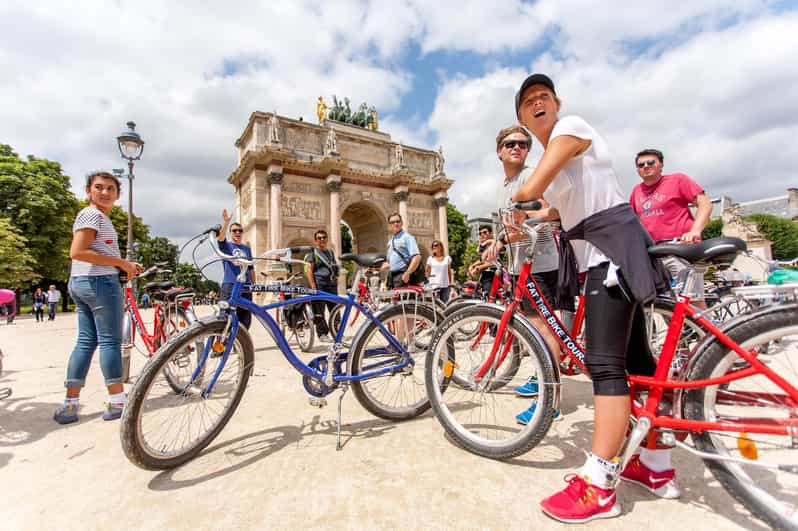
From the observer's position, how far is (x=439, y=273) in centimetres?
672

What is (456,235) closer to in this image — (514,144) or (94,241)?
(514,144)

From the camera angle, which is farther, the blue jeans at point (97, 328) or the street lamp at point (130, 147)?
the street lamp at point (130, 147)

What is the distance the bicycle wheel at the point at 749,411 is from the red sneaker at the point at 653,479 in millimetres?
246

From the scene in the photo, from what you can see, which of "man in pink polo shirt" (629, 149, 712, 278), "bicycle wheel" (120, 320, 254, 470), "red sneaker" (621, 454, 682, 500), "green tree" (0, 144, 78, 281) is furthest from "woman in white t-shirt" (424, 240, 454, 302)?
"green tree" (0, 144, 78, 281)

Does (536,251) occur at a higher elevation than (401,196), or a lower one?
lower

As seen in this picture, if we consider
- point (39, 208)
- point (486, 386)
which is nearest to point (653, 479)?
point (486, 386)

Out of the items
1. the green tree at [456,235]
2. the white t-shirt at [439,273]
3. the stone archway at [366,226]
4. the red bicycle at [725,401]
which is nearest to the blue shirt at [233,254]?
the red bicycle at [725,401]

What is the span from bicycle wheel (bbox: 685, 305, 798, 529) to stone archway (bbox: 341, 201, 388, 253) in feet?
90.7

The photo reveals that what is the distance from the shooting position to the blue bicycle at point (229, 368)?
197cm

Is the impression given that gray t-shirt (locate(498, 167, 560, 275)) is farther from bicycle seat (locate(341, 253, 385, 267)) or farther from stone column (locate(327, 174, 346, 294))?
stone column (locate(327, 174, 346, 294))

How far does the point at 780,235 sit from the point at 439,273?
65221mm

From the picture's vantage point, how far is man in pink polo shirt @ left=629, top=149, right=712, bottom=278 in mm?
3248

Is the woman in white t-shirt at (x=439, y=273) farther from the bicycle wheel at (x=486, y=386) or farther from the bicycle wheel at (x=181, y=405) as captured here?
the bicycle wheel at (x=181, y=405)

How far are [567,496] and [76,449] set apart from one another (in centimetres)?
292
